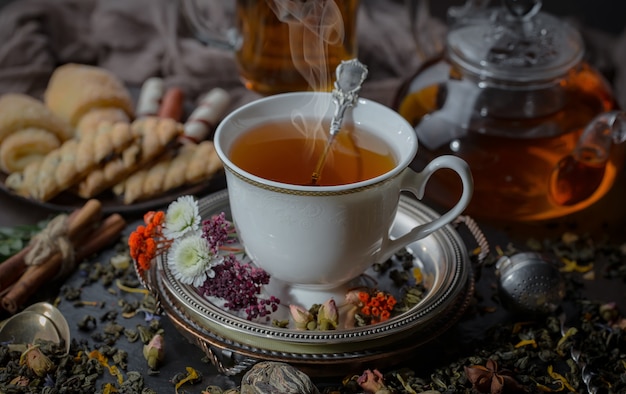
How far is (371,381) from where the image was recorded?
116cm

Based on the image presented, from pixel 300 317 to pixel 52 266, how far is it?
0.50 meters

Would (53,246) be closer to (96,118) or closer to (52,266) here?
(52,266)

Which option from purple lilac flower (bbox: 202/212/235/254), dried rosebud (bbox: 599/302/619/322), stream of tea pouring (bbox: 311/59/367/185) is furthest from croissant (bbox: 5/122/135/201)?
dried rosebud (bbox: 599/302/619/322)

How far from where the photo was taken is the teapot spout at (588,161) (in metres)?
1.58

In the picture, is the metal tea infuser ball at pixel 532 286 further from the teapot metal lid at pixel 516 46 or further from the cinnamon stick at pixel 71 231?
the cinnamon stick at pixel 71 231

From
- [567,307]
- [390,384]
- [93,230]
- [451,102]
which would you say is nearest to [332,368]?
[390,384]

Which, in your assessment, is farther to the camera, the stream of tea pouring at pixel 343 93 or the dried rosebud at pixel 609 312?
the dried rosebud at pixel 609 312

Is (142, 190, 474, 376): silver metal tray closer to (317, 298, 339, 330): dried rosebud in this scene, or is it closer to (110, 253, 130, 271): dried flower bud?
(317, 298, 339, 330): dried rosebud

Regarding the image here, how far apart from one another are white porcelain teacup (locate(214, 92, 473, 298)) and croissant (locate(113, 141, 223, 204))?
1.43 feet

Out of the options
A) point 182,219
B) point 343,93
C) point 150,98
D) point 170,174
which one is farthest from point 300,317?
point 150,98

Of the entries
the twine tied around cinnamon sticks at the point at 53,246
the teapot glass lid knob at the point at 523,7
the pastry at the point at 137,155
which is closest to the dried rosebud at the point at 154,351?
the twine tied around cinnamon sticks at the point at 53,246

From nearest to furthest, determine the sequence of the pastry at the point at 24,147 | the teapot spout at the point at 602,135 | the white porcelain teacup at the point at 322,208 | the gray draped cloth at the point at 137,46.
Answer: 1. the white porcelain teacup at the point at 322,208
2. the teapot spout at the point at 602,135
3. the pastry at the point at 24,147
4. the gray draped cloth at the point at 137,46

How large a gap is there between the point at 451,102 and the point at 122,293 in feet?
2.60

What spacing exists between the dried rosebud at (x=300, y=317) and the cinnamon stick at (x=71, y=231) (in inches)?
19.9
